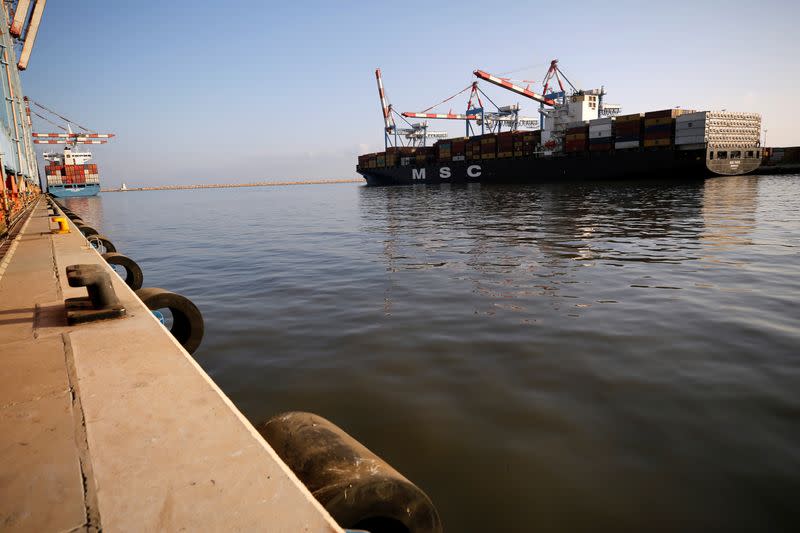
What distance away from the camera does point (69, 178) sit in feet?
261

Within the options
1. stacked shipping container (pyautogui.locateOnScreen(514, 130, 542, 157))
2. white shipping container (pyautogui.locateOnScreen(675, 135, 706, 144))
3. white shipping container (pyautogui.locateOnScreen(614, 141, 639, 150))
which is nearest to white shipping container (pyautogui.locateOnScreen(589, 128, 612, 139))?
white shipping container (pyautogui.locateOnScreen(614, 141, 639, 150))

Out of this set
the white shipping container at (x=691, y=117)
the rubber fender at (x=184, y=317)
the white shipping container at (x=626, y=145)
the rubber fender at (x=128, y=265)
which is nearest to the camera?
the rubber fender at (x=184, y=317)

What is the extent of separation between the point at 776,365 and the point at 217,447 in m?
5.39

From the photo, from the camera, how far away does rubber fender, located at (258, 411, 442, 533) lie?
187cm

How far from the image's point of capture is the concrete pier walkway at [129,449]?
1484mm

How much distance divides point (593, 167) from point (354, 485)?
57.2 metres

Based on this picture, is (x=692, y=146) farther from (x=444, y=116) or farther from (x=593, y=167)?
(x=444, y=116)

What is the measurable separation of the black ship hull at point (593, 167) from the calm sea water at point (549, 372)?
42741mm

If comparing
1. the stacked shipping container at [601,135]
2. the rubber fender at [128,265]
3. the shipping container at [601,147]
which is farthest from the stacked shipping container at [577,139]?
the rubber fender at [128,265]

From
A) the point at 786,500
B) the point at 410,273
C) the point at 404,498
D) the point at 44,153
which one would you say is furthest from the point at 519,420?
the point at 44,153

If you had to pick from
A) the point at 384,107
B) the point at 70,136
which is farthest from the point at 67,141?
the point at 384,107

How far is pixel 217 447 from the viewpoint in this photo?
6.08 ft

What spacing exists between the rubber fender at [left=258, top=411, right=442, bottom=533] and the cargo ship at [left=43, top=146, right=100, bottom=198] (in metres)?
97.4

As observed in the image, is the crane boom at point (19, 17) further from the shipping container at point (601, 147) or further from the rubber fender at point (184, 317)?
the shipping container at point (601, 147)
